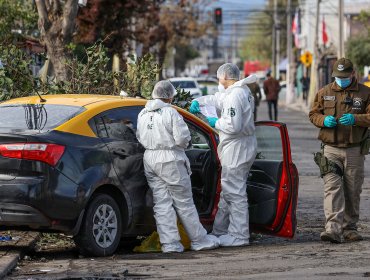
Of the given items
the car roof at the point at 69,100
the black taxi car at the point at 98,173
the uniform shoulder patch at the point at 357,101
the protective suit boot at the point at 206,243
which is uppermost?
the car roof at the point at 69,100

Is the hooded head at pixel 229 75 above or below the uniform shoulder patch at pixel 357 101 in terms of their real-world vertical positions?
above

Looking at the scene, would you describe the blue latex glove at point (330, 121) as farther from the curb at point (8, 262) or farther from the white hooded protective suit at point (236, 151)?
the curb at point (8, 262)

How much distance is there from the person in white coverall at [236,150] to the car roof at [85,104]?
20.5 inches

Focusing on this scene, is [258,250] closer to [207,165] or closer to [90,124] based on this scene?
[207,165]

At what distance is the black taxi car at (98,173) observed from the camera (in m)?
9.70

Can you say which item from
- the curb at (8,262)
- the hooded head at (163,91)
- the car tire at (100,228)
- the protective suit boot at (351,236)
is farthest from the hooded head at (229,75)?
the curb at (8,262)

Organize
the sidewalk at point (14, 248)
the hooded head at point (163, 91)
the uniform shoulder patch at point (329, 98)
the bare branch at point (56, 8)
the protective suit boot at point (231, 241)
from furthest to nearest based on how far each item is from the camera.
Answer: the bare branch at point (56, 8) → the uniform shoulder patch at point (329, 98) → the protective suit boot at point (231, 241) → the hooded head at point (163, 91) → the sidewalk at point (14, 248)

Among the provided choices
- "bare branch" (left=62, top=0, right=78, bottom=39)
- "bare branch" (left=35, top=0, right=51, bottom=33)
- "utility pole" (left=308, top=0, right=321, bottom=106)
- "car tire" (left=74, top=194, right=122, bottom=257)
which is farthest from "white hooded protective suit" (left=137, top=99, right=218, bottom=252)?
"utility pole" (left=308, top=0, right=321, bottom=106)

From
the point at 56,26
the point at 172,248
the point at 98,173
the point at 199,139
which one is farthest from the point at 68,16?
the point at 98,173

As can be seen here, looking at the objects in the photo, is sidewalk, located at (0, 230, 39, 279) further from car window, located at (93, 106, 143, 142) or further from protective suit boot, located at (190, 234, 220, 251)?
protective suit boot, located at (190, 234, 220, 251)

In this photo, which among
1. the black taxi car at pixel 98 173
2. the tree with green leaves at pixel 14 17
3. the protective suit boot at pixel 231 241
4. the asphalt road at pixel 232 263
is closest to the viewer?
the asphalt road at pixel 232 263

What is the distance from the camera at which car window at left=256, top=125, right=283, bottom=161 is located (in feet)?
36.9

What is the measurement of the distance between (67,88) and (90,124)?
3862 mm

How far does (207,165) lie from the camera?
11398mm
